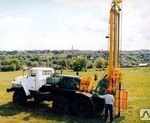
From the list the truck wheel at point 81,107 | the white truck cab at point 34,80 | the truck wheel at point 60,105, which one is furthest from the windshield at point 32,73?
the truck wheel at point 81,107

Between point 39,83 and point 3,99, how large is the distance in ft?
18.8

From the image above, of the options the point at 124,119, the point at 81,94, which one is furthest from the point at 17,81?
the point at 124,119

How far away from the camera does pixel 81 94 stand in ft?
70.3

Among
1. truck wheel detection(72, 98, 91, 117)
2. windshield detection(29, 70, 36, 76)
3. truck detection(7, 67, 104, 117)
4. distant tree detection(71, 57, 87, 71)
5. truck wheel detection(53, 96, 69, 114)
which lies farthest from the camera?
distant tree detection(71, 57, 87, 71)

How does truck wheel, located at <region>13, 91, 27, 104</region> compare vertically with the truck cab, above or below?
below

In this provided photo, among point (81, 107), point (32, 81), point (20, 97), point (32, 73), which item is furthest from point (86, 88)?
point (20, 97)

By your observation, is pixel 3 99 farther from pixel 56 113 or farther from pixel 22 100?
pixel 56 113

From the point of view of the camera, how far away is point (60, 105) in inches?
880

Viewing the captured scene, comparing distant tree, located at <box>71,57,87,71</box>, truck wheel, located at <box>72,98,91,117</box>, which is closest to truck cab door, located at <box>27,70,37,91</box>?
truck wheel, located at <box>72,98,91,117</box>

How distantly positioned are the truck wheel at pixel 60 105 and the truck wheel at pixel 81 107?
0.54m

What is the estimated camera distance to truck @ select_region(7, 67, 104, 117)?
21438mm

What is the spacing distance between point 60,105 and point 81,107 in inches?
59.3

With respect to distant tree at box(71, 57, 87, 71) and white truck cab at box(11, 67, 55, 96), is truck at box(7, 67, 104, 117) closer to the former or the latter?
white truck cab at box(11, 67, 55, 96)

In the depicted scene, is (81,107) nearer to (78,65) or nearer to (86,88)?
(86,88)
